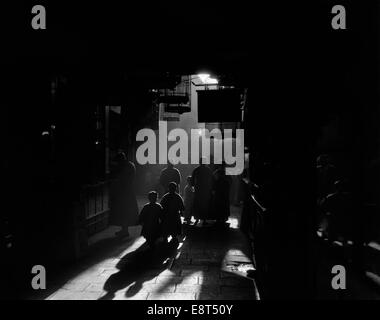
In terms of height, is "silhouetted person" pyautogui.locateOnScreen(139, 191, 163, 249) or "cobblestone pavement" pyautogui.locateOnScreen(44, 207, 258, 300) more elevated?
"silhouetted person" pyautogui.locateOnScreen(139, 191, 163, 249)

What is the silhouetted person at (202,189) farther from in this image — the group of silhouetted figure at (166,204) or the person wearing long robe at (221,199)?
the person wearing long robe at (221,199)

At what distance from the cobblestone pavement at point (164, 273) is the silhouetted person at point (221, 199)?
93.9 inches

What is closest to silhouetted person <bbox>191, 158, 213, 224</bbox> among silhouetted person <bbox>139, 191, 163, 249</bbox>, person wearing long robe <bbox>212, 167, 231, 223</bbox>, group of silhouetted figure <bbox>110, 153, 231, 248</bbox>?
group of silhouetted figure <bbox>110, 153, 231, 248</bbox>

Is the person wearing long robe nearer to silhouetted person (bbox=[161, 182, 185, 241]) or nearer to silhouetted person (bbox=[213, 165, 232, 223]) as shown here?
silhouetted person (bbox=[213, 165, 232, 223])

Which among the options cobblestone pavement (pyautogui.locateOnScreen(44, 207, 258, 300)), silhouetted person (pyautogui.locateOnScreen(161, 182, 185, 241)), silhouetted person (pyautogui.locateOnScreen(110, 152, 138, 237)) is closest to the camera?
cobblestone pavement (pyautogui.locateOnScreen(44, 207, 258, 300))

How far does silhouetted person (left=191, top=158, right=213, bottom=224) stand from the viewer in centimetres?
1166

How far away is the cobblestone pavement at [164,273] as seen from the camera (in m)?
5.25

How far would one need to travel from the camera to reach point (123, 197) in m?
9.26

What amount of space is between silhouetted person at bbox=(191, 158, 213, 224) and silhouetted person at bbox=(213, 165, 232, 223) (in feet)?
0.77

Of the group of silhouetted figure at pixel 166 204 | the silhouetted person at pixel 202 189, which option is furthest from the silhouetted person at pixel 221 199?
the silhouetted person at pixel 202 189

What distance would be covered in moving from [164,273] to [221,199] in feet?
17.8

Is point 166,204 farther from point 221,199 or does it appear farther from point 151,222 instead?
point 221,199

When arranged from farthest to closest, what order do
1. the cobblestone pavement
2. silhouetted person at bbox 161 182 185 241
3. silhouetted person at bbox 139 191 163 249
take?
silhouetted person at bbox 161 182 185 241
silhouetted person at bbox 139 191 163 249
the cobblestone pavement
